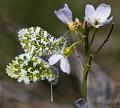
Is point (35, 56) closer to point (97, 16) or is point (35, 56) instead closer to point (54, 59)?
→ point (54, 59)

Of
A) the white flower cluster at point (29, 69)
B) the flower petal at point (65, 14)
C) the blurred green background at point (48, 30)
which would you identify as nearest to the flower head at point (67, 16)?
the flower petal at point (65, 14)

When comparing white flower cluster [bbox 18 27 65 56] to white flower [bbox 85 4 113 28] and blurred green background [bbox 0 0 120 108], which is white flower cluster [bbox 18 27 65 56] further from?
blurred green background [bbox 0 0 120 108]

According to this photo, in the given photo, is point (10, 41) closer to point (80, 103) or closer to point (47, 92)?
point (47, 92)

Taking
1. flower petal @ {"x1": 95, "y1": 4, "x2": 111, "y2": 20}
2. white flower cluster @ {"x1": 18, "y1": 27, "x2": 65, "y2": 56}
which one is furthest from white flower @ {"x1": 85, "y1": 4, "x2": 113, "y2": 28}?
white flower cluster @ {"x1": 18, "y1": 27, "x2": 65, "y2": 56}

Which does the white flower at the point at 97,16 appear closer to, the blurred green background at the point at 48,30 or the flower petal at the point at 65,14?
the flower petal at the point at 65,14

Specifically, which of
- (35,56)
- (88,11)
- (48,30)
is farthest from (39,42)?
(48,30)

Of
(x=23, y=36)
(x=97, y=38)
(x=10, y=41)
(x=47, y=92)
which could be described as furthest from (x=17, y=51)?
(x=23, y=36)
